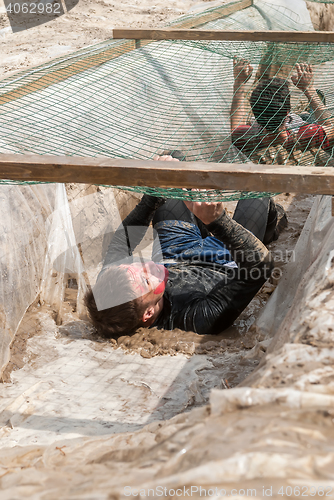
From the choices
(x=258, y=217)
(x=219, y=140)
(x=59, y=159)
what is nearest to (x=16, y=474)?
(x=59, y=159)

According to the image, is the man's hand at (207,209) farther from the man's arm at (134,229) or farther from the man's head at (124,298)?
the man's arm at (134,229)

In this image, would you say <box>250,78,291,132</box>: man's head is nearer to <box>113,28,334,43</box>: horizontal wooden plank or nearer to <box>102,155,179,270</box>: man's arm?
<box>113,28,334,43</box>: horizontal wooden plank

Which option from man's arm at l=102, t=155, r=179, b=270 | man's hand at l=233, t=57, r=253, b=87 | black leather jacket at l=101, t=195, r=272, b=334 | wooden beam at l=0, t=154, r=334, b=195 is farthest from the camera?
man's hand at l=233, t=57, r=253, b=87

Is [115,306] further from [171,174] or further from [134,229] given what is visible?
[171,174]

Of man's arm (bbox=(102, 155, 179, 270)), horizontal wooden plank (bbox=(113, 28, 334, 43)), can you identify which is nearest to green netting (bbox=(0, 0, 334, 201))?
horizontal wooden plank (bbox=(113, 28, 334, 43))

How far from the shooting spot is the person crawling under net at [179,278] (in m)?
2.14

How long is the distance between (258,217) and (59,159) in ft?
5.63

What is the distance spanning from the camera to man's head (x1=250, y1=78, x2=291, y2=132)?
301 centimetres

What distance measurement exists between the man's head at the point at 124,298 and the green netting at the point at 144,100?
659 mm

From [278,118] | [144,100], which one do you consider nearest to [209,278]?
[278,118]

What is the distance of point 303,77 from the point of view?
10.9 ft

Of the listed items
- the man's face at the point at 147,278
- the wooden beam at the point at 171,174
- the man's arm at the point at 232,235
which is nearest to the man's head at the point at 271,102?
the man's arm at the point at 232,235

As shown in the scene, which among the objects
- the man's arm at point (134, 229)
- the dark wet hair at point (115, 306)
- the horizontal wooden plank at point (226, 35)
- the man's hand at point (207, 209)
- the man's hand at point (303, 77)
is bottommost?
the dark wet hair at point (115, 306)

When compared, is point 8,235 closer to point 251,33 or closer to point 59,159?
point 59,159
